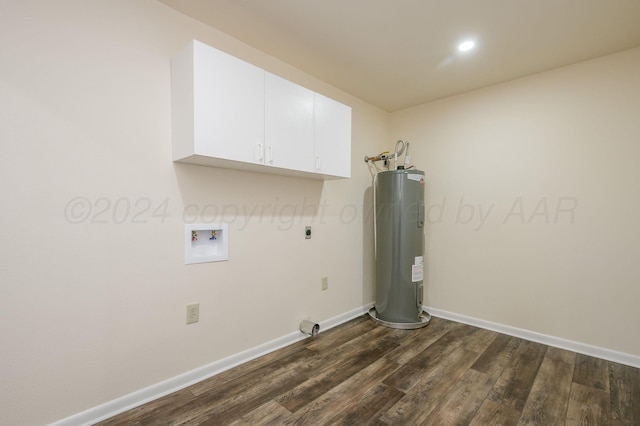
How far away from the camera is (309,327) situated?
98.1 inches

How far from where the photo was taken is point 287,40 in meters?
2.11

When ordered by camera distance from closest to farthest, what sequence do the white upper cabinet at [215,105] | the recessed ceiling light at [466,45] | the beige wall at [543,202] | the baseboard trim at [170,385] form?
the baseboard trim at [170,385]
the white upper cabinet at [215,105]
the recessed ceiling light at [466,45]
the beige wall at [543,202]

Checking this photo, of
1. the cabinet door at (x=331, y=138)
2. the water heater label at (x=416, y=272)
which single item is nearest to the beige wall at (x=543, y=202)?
the water heater label at (x=416, y=272)

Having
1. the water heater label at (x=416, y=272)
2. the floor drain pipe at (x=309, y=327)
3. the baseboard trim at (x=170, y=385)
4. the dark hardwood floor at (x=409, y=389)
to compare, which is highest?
the water heater label at (x=416, y=272)

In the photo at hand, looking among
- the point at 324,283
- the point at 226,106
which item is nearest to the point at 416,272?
the point at 324,283

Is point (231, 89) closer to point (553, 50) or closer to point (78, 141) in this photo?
point (78, 141)

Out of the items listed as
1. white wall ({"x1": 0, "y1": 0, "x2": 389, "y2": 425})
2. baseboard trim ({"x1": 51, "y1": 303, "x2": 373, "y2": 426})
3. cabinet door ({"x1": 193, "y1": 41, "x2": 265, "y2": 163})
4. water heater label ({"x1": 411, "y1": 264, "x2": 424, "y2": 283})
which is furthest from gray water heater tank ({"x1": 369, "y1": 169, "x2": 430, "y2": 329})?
cabinet door ({"x1": 193, "y1": 41, "x2": 265, "y2": 163})

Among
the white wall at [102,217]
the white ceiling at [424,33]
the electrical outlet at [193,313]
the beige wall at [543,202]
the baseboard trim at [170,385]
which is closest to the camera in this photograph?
the white wall at [102,217]

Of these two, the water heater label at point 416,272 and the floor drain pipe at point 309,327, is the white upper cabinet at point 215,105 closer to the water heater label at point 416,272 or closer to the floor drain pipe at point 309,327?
the floor drain pipe at point 309,327

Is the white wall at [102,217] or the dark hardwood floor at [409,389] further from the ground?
the white wall at [102,217]

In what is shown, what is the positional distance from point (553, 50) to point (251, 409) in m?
3.25

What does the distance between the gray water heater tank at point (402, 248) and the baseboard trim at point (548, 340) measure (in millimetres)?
400

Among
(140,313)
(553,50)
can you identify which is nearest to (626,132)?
(553,50)

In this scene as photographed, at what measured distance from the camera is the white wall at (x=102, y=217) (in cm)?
133
